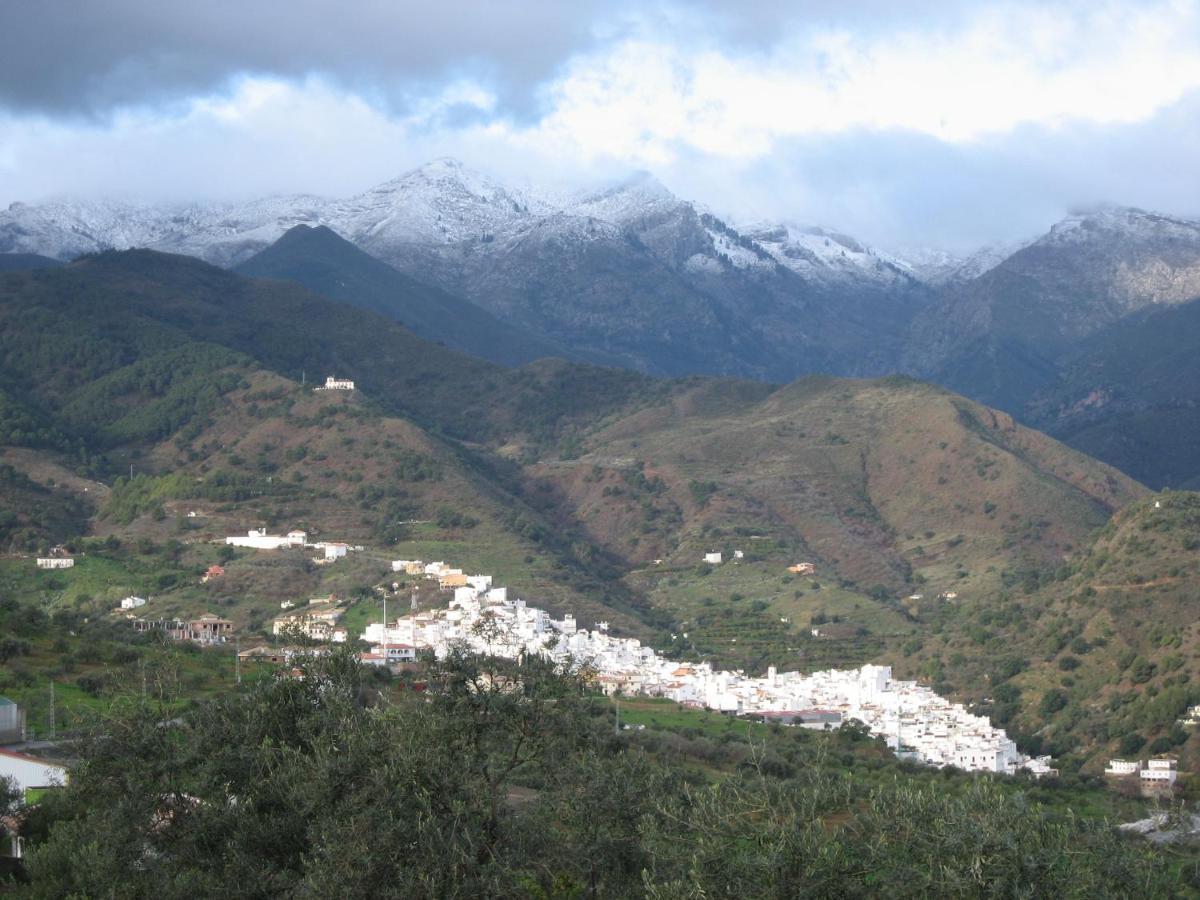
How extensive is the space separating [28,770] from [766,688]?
2123 inches

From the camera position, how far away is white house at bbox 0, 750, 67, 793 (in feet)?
115

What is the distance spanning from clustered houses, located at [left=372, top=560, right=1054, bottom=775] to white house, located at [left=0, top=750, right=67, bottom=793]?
3436cm

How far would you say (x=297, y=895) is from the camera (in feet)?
79.7

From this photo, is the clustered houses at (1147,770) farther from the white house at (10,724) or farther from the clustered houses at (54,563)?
the clustered houses at (54,563)

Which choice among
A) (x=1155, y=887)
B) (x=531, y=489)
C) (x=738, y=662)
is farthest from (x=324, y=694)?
(x=531, y=489)

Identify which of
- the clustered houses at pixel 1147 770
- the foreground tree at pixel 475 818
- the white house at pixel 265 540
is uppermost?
the white house at pixel 265 540

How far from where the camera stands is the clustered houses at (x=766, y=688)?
235ft

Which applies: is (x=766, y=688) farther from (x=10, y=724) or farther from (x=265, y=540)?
(x=10, y=724)

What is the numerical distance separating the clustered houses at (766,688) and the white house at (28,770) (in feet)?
113

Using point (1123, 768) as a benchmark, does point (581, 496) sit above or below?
above

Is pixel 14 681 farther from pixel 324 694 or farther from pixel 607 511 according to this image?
pixel 607 511

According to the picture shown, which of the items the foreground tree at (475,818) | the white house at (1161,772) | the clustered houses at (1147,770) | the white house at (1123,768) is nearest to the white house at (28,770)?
the foreground tree at (475,818)

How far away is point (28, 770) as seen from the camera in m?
35.6

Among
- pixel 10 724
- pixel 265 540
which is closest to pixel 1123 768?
Answer: pixel 10 724
